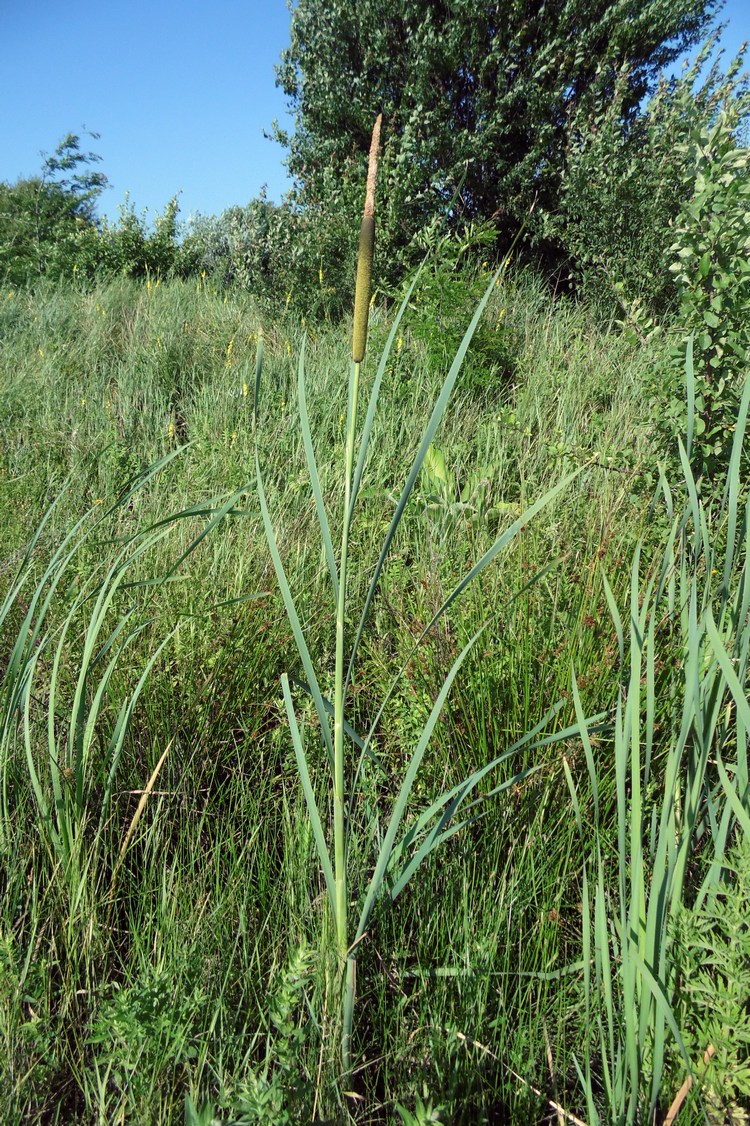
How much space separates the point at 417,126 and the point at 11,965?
7095mm

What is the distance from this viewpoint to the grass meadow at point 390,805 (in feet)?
3.17

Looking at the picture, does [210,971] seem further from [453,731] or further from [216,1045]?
[453,731]

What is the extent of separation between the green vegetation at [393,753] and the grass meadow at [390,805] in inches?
0.4

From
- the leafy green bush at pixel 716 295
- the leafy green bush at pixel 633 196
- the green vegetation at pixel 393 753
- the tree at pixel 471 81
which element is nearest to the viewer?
the green vegetation at pixel 393 753

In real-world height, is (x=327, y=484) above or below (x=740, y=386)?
below

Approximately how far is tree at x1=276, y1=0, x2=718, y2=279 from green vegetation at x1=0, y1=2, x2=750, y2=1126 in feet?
12.3

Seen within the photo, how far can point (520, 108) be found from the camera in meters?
6.82

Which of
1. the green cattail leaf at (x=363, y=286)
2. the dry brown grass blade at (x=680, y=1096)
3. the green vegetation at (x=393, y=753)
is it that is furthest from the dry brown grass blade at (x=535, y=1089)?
the green cattail leaf at (x=363, y=286)

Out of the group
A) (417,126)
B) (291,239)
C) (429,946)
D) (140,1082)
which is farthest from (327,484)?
(417,126)

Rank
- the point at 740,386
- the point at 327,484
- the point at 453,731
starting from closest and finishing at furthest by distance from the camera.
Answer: the point at 453,731 < the point at 740,386 < the point at 327,484

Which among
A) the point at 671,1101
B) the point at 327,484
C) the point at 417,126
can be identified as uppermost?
the point at 417,126

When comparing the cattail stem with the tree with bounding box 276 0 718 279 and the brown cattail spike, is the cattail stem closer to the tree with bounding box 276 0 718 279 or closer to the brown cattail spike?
the brown cattail spike

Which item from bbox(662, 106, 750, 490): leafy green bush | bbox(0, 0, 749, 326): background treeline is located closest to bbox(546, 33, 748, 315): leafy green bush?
bbox(0, 0, 749, 326): background treeline

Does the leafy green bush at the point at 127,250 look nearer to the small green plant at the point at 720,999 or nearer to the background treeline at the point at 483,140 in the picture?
the background treeline at the point at 483,140
